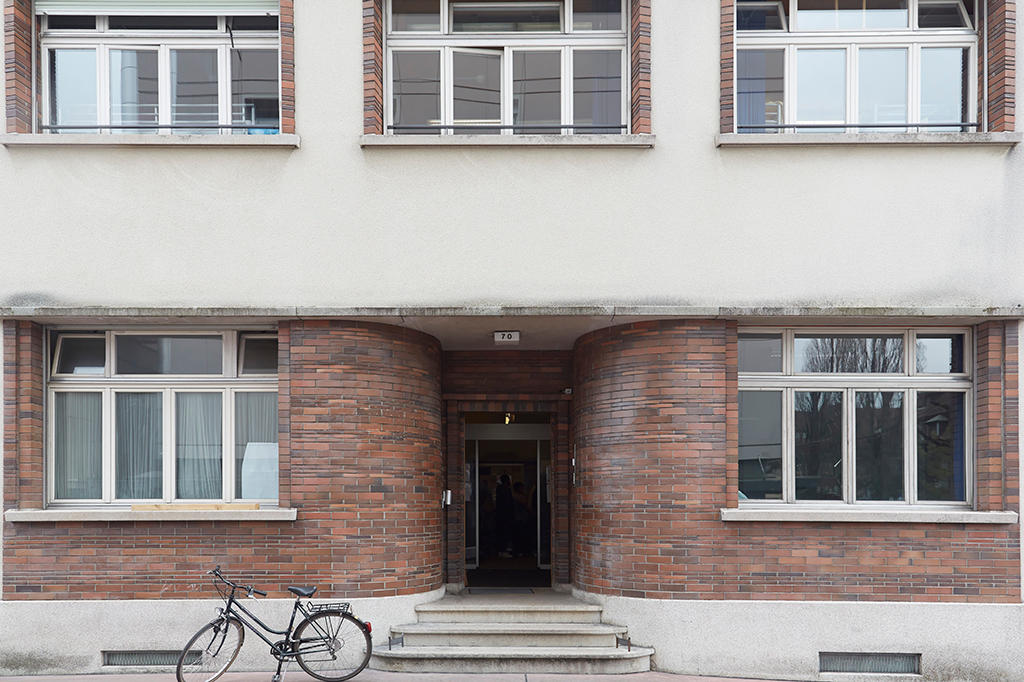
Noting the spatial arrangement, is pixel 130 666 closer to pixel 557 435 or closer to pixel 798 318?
pixel 557 435

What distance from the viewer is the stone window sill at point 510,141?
9.09 meters

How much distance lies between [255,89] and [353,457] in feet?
13.4

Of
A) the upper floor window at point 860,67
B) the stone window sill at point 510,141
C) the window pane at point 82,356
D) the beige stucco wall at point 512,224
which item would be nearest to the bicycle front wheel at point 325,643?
the beige stucco wall at point 512,224

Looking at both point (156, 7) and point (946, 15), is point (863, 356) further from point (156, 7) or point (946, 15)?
point (156, 7)

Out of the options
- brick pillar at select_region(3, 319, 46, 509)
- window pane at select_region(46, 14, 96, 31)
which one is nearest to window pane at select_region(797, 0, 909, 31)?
window pane at select_region(46, 14, 96, 31)

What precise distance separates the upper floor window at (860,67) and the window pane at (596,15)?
1.30 meters

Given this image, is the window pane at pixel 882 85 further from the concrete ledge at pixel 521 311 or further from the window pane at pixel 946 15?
the concrete ledge at pixel 521 311

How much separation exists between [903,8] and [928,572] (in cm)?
592

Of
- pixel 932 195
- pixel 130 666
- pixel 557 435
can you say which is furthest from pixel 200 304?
pixel 932 195

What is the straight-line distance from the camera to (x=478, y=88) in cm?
977

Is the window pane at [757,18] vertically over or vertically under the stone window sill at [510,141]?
over

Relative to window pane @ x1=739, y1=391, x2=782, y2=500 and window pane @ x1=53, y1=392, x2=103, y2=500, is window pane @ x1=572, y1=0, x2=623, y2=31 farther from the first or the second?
window pane @ x1=53, y1=392, x2=103, y2=500

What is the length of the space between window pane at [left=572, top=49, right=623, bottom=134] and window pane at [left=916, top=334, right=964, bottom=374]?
157 inches

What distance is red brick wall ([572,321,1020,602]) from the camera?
896 cm
